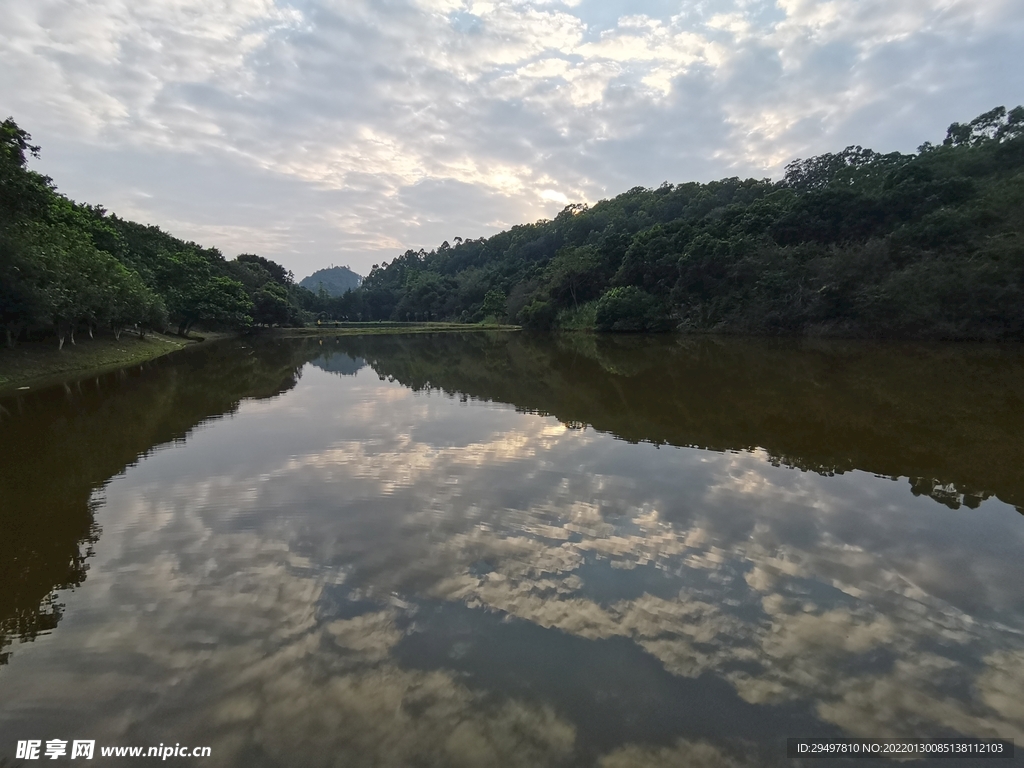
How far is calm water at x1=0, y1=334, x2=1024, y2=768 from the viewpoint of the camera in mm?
2662

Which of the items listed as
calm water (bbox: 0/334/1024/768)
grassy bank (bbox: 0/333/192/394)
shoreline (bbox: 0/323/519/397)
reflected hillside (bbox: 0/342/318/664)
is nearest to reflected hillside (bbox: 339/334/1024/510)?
calm water (bbox: 0/334/1024/768)

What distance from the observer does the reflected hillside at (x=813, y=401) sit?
6.83 metres

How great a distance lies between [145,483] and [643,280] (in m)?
37.9

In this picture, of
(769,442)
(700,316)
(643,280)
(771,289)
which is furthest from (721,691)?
(643,280)

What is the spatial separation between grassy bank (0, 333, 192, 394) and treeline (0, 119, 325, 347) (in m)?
0.53

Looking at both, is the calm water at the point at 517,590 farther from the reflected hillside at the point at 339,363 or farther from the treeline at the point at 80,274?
the reflected hillside at the point at 339,363

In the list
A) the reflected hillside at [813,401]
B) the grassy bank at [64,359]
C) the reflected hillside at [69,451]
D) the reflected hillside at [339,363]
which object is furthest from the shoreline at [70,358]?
the reflected hillside at [813,401]

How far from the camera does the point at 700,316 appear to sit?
36.5 m

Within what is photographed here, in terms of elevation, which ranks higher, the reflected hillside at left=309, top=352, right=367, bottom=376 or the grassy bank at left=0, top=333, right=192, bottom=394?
the reflected hillside at left=309, top=352, right=367, bottom=376

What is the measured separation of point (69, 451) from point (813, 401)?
1289 cm

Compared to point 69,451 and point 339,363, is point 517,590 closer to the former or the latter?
point 69,451

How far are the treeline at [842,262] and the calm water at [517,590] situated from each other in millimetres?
18561

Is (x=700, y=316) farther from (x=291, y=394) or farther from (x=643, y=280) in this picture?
(x=291, y=394)

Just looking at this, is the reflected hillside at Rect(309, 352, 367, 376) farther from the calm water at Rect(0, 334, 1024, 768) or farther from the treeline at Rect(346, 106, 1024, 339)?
the treeline at Rect(346, 106, 1024, 339)
